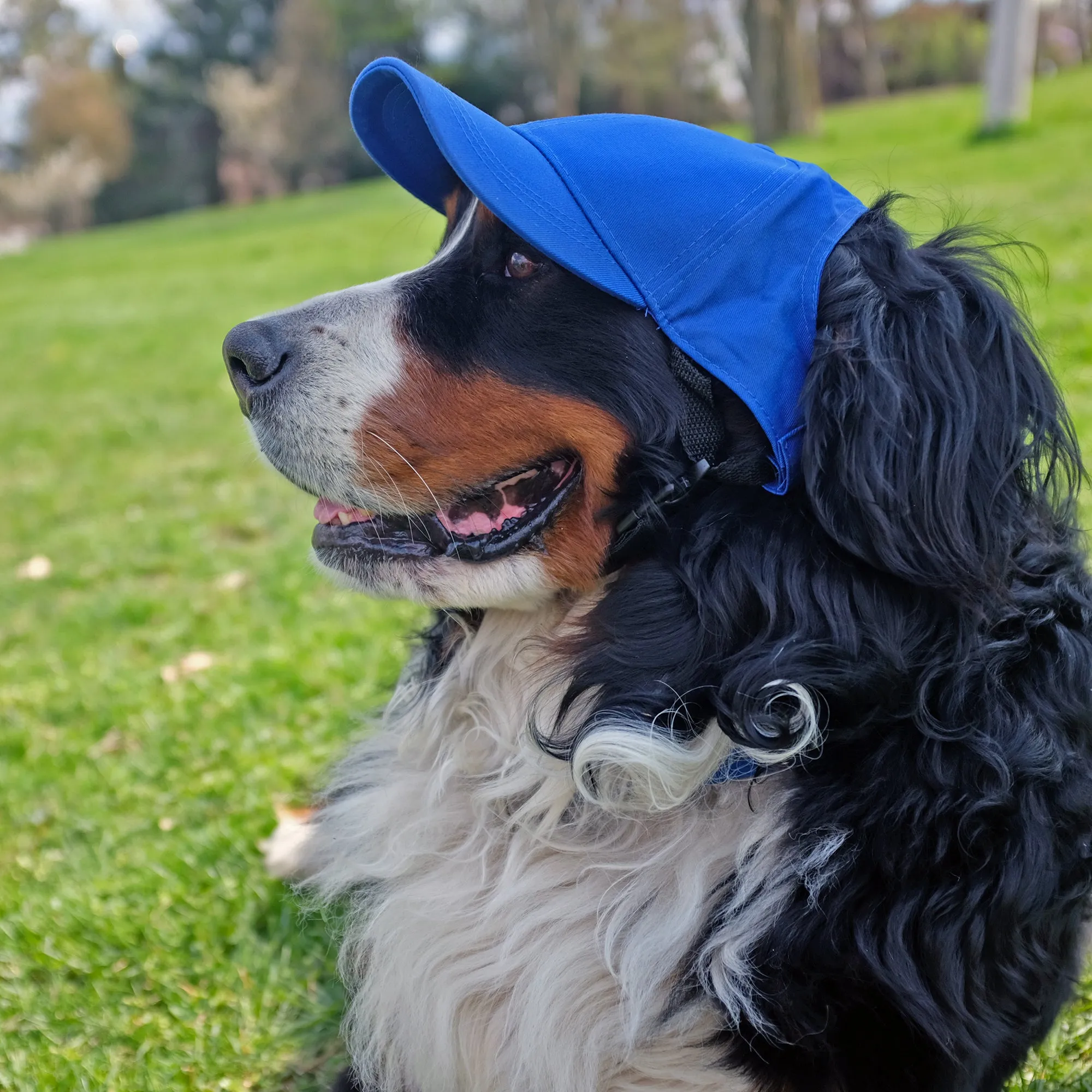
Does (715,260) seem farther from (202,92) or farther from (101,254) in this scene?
(202,92)

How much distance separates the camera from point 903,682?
1897 millimetres

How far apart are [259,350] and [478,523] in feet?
1.86

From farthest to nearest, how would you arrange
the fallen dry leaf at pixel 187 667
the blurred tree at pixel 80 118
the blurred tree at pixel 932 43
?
the blurred tree at pixel 80 118
the blurred tree at pixel 932 43
the fallen dry leaf at pixel 187 667

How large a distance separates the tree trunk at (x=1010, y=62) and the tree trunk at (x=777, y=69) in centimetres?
569

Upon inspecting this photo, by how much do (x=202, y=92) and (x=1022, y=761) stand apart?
48011mm

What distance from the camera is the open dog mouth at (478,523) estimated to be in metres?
2.13

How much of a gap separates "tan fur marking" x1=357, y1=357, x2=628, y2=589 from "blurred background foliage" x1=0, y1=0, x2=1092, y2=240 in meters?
35.5

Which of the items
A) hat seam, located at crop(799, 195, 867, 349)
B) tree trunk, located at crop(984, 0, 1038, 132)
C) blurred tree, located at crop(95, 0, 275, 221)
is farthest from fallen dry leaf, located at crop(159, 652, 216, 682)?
blurred tree, located at crop(95, 0, 275, 221)

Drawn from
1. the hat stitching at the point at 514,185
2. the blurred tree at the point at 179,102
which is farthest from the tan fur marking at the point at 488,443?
the blurred tree at the point at 179,102

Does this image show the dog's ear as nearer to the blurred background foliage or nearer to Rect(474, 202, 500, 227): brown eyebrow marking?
Rect(474, 202, 500, 227): brown eyebrow marking

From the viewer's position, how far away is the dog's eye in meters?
2.11

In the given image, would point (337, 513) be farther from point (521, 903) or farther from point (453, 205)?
point (521, 903)

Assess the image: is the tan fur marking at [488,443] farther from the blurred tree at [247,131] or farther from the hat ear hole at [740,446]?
the blurred tree at [247,131]

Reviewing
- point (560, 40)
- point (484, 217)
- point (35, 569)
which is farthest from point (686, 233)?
point (560, 40)
